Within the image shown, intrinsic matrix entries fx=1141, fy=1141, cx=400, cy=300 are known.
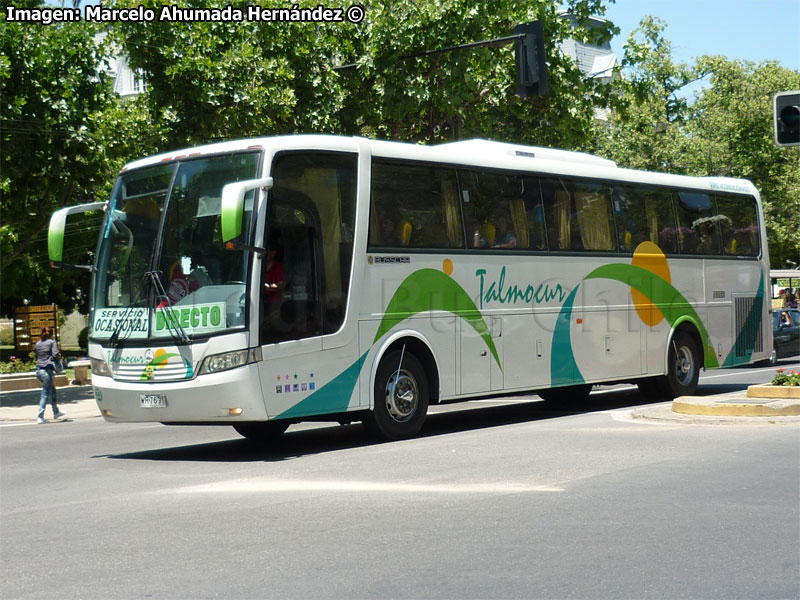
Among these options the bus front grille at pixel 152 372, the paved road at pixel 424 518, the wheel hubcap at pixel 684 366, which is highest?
the bus front grille at pixel 152 372

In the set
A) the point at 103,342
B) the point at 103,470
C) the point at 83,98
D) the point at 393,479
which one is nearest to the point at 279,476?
the point at 393,479

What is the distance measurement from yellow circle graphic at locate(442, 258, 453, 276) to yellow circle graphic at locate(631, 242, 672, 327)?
4.31 meters

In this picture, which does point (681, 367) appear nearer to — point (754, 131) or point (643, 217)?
point (643, 217)

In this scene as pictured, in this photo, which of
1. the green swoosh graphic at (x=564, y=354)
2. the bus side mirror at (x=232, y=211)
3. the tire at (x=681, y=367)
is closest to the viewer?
the bus side mirror at (x=232, y=211)

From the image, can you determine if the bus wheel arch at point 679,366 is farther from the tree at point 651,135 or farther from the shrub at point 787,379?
the tree at point 651,135

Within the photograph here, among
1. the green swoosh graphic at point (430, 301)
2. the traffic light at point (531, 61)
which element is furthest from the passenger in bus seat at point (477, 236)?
the traffic light at point (531, 61)

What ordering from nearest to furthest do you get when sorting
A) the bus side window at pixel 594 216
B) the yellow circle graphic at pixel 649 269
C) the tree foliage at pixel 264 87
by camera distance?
the bus side window at pixel 594 216 < the yellow circle graphic at pixel 649 269 < the tree foliage at pixel 264 87

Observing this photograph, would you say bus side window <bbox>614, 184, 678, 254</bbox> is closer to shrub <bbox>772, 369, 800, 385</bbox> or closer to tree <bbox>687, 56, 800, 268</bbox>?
shrub <bbox>772, 369, 800, 385</bbox>

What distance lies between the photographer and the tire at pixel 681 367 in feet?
60.4

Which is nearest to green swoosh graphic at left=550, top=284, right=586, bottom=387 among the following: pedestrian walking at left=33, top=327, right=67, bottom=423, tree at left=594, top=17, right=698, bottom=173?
pedestrian walking at left=33, top=327, right=67, bottom=423

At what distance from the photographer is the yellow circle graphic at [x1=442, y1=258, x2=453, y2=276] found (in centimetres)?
1414

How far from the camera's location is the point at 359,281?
12938 mm

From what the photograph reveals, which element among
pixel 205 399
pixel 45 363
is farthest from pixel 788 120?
pixel 45 363

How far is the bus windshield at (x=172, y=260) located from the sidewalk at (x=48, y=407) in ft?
32.0
